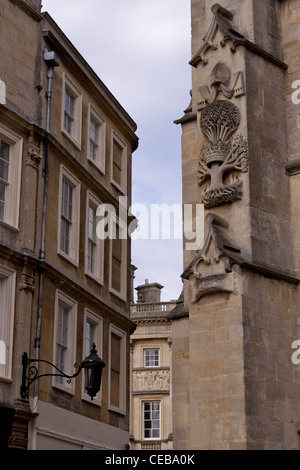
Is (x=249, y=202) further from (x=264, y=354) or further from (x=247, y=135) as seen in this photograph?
(x=264, y=354)

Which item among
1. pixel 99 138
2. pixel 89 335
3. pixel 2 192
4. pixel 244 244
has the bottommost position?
pixel 89 335

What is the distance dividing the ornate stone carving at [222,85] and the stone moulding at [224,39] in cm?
51

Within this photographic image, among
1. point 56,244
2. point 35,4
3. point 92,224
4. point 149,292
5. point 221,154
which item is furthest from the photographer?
point 149,292

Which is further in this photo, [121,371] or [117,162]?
[117,162]

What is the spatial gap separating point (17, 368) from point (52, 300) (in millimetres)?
2289

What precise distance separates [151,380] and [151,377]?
169mm

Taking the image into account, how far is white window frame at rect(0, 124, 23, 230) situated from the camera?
741 inches

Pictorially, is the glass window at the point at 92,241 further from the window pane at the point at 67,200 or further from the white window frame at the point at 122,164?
the white window frame at the point at 122,164

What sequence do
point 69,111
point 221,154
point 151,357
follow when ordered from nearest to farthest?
point 221,154 → point 69,111 → point 151,357

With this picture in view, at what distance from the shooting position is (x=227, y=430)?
17484mm

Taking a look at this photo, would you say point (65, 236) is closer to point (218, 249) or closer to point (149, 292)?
A: point (218, 249)

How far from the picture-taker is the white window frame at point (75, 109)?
21922 mm

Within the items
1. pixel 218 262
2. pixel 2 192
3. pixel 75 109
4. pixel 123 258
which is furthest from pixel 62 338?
pixel 75 109

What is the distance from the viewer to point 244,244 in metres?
18.6
